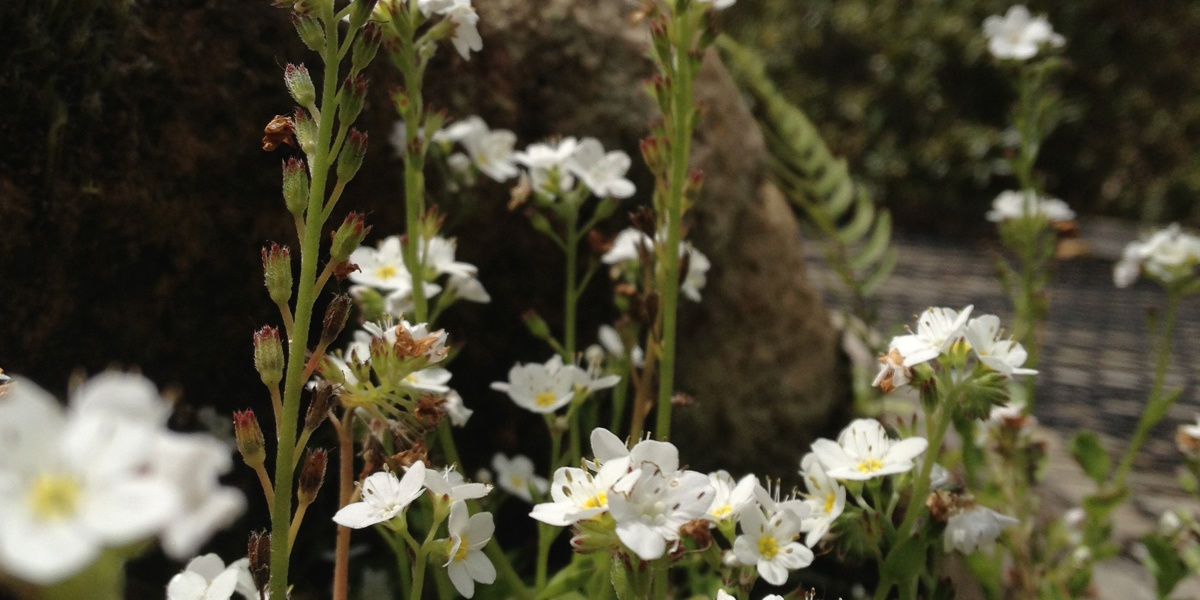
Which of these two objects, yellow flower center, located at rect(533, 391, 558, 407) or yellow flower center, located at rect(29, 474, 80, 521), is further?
yellow flower center, located at rect(533, 391, 558, 407)

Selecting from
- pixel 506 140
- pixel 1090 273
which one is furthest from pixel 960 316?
pixel 1090 273

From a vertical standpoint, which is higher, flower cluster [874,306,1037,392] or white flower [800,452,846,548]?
flower cluster [874,306,1037,392]

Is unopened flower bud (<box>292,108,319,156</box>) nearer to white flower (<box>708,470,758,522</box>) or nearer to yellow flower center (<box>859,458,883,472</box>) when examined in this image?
white flower (<box>708,470,758,522</box>)

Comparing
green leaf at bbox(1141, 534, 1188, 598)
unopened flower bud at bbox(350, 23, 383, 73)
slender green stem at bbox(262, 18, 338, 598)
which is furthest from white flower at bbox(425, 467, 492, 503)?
green leaf at bbox(1141, 534, 1188, 598)

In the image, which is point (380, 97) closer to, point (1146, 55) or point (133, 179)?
point (133, 179)

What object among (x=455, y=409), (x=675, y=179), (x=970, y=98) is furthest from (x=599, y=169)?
(x=970, y=98)

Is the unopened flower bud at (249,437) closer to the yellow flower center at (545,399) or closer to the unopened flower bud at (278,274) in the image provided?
the unopened flower bud at (278,274)

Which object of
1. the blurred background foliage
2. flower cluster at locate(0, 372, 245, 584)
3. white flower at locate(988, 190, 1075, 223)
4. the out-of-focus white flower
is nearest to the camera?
flower cluster at locate(0, 372, 245, 584)

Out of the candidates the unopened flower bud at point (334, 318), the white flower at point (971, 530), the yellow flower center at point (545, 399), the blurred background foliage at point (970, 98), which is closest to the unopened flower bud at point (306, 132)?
the unopened flower bud at point (334, 318)
